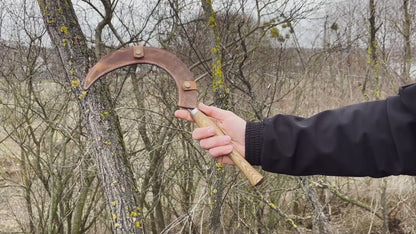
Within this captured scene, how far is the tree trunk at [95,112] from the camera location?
6.43ft

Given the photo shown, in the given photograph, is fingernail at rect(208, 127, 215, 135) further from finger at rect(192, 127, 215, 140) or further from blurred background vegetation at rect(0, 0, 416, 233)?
blurred background vegetation at rect(0, 0, 416, 233)

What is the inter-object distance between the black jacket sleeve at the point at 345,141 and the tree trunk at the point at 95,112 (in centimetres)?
90

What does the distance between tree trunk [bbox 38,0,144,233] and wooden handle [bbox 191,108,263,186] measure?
0.71 m

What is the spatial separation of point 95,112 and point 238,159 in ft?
3.08

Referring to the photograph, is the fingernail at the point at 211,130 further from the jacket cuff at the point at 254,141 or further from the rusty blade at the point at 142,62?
the rusty blade at the point at 142,62

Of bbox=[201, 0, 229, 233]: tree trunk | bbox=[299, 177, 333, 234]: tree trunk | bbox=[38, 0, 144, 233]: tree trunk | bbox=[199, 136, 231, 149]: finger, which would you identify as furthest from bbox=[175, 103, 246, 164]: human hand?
bbox=[299, 177, 333, 234]: tree trunk

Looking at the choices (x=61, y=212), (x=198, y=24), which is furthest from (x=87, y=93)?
(x=61, y=212)

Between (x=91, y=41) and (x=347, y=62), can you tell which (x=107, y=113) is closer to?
(x=91, y=41)

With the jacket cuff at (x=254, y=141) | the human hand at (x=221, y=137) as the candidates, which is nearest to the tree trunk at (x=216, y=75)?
the human hand at (x=221, y=137)

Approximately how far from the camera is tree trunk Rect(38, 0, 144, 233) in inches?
77.2

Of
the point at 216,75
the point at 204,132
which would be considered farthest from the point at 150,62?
the point at 216,75

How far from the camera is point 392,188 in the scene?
5.05 meters

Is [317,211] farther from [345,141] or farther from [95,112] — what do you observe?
[95,112]

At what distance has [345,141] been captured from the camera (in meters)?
1.36
